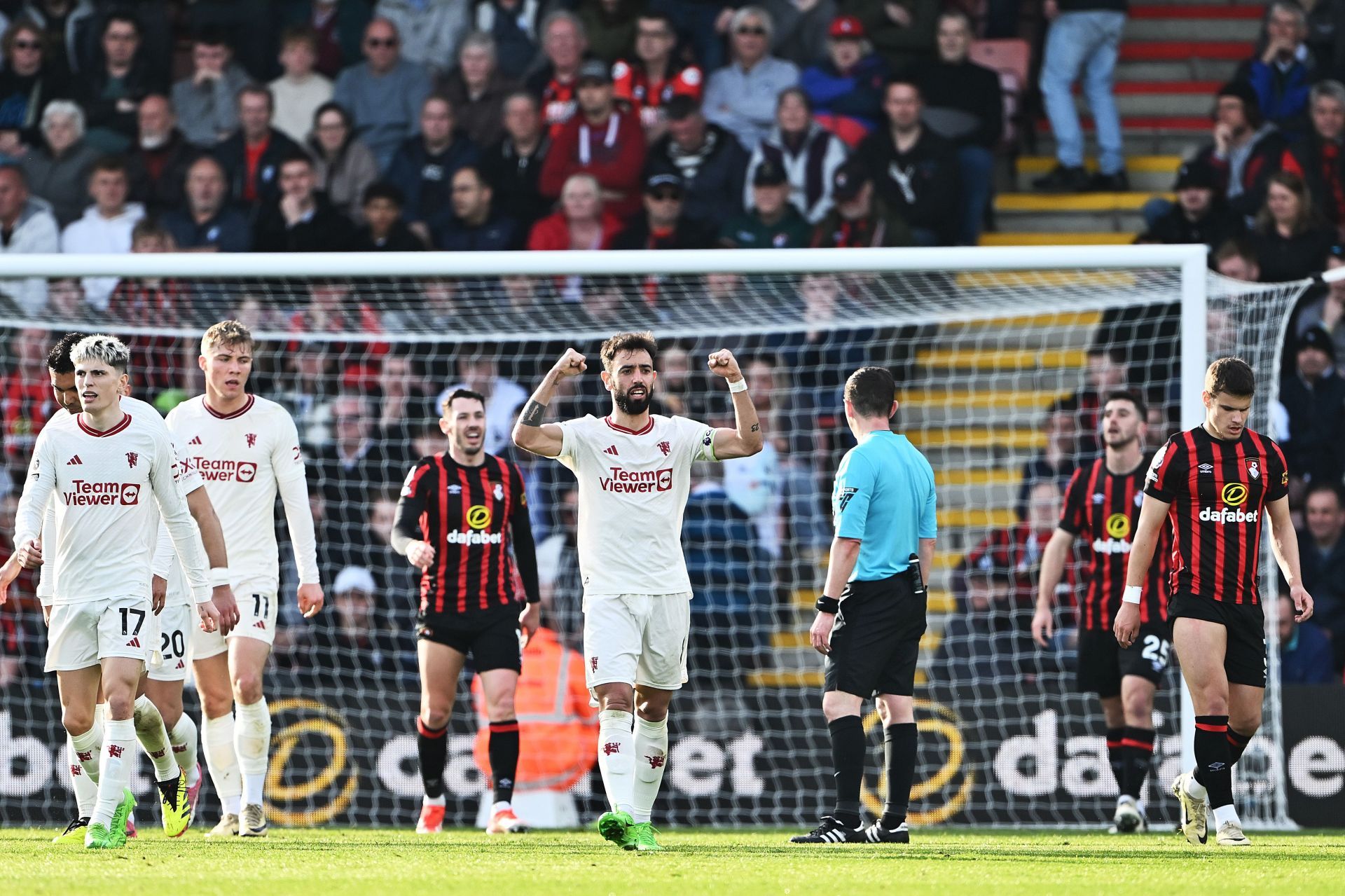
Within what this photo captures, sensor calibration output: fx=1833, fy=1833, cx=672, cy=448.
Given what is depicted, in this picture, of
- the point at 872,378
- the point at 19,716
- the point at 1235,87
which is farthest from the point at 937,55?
the point at 19,716

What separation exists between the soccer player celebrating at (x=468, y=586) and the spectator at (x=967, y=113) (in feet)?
18.8

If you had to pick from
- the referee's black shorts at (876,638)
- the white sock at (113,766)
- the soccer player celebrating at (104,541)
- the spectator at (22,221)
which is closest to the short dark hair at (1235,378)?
the referee's black shorts at (876,638)

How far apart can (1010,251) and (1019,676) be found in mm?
2554

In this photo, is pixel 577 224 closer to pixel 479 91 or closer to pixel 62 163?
pixel 479 91

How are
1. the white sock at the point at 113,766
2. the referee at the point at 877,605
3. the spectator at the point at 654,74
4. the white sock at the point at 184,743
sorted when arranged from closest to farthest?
the white sock at the point at 113,766 → the referee at the point at 877,605 → the white sock at the point at 184,743 → the spectator at the point at 654,74

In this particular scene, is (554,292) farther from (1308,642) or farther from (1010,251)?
(1308,642)

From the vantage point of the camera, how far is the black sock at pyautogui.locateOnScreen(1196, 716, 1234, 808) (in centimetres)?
750

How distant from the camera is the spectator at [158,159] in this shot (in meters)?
14.0

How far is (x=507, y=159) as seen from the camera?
13961 mm

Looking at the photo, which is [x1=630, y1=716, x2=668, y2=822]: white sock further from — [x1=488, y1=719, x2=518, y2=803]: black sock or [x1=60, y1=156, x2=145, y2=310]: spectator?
[x1=60, y1=156, x2=145, y2=310]: spectator

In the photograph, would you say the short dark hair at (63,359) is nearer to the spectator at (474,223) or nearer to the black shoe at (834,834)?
the black shoe at (834,834)

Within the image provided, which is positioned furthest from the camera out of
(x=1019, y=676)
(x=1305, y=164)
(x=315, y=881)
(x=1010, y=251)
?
(x=1305, y=164)

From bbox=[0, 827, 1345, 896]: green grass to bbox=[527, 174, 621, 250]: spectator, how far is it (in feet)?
19.2

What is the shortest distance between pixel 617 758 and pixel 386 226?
698cm
